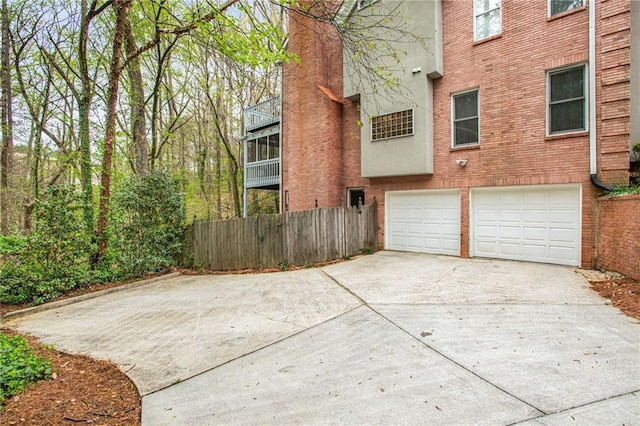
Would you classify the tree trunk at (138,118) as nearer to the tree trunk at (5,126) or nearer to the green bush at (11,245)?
the tree trunk at (5,126)

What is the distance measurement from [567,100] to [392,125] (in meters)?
4.51

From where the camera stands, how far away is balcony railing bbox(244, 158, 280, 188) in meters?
13.9

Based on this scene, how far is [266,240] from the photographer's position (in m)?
8.59

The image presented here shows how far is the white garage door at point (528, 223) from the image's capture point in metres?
7.48

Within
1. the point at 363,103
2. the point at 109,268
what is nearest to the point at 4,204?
the point at 109,268

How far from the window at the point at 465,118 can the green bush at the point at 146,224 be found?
836 cm

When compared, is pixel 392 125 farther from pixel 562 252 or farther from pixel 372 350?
pixel 372 350

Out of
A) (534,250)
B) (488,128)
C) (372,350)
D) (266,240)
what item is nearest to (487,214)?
(534,250)

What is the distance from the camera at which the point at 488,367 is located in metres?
2.97

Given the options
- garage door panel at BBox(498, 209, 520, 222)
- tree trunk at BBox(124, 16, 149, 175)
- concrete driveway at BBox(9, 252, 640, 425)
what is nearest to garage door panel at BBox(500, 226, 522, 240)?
garage door panel at BBox(498, 209, 520, 222)

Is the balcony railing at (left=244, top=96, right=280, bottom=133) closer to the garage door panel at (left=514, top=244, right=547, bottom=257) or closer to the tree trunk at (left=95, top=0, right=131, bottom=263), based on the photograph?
the tree trunk at (left=95, top=0, right=131, bottom=263)

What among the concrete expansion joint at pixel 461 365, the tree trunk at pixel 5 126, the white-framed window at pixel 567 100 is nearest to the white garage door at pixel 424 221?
the white-framed window at pixel 567 100

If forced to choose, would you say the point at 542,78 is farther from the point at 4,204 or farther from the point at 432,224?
the point at 4,204

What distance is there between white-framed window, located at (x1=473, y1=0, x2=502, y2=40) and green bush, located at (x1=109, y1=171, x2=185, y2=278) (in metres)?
9.77
